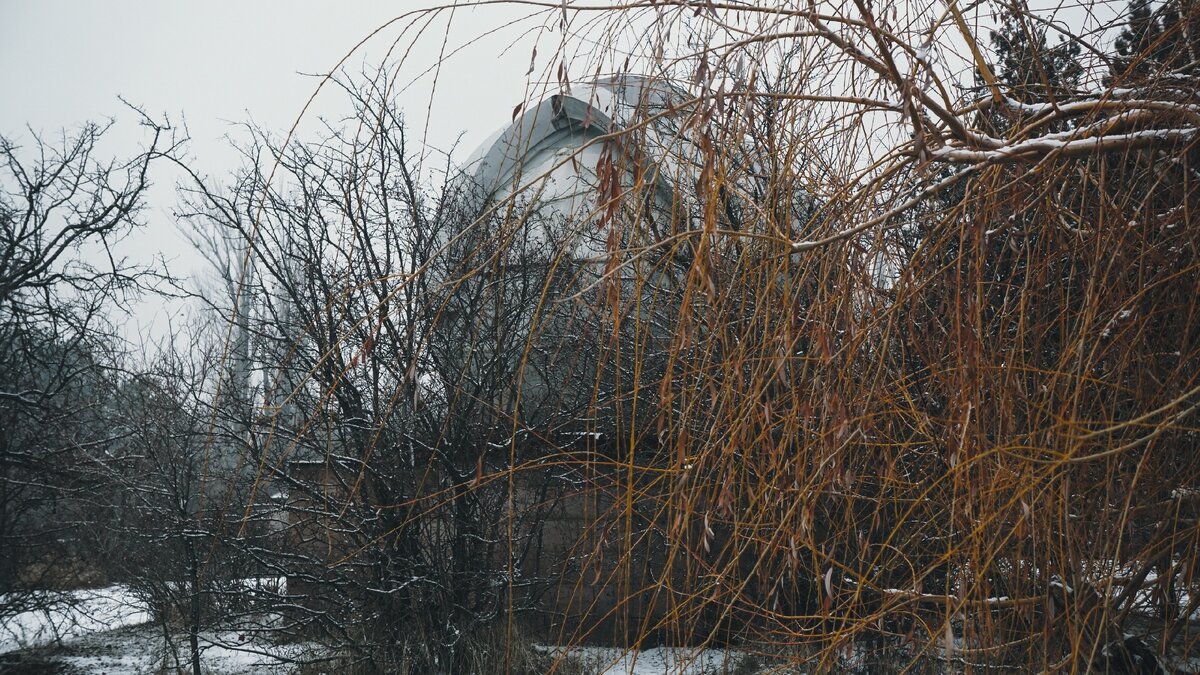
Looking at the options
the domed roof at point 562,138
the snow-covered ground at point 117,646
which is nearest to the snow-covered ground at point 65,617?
the snow-covered ground at point 117,646

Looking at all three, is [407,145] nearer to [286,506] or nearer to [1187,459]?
[286,506]

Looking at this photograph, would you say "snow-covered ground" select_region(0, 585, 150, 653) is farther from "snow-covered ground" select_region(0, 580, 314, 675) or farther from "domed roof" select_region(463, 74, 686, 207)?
"domed roof" select_region(463, 74, 686, 207)

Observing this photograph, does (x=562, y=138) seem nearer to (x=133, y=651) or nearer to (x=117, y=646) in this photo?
(x=133, y=651)

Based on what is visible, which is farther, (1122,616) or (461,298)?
(461,298)

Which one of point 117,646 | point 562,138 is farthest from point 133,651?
point 562,138

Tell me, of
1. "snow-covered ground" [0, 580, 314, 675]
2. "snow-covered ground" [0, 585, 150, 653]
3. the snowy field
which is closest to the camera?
the snowy field

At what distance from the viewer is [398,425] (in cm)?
561

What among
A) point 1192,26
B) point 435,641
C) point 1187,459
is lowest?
point 435,641

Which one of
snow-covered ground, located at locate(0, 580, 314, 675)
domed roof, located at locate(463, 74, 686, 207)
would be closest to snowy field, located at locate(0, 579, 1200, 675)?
snow-covered ground, located at locate(0, 580, 314, 675)

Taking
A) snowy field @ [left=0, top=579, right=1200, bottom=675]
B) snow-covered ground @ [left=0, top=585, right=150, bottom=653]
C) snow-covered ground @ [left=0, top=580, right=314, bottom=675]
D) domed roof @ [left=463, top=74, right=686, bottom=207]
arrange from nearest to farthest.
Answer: domed roof @ [left=463, top=74, right=686, bottom=207] → snowy field @ [left=0, top=579, right=1200, bottom=675] → snow-covered ground @ [left=0, top=580, right=314, bottom=675] → snow-covered ground @ [left=0, top=585, right=150, bottom=653]

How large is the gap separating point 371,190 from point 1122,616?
477cm

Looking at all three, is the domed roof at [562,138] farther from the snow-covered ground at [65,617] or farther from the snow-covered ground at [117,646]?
the snow-covered ground at [65,617]

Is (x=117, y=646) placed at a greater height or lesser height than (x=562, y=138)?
lesser

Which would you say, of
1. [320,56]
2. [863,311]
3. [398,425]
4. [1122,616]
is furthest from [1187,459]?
[398,425]
